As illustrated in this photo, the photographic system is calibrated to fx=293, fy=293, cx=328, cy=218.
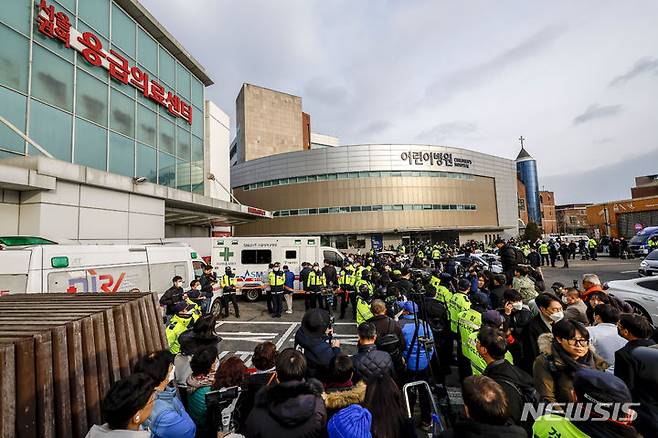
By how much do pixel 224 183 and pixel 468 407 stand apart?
23954 mm

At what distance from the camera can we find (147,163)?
14930 mm

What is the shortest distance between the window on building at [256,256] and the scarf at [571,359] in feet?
36.4

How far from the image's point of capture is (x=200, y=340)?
362cm

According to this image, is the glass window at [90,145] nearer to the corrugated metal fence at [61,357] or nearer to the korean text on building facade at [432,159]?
the corrugated metal fence at [61,357]

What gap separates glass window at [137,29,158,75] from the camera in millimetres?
15312

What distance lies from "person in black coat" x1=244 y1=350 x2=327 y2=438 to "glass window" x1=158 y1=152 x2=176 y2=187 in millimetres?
16091

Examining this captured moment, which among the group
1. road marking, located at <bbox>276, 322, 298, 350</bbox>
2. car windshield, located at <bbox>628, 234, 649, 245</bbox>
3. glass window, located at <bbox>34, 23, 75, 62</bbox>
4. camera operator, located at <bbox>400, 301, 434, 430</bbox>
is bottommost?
road marking, located at <bbox>276, 322, 298, 350</bbox>

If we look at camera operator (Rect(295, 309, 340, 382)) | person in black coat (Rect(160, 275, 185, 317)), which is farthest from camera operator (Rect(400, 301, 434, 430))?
person in black coat (Rect(160, 275, 185, 317))

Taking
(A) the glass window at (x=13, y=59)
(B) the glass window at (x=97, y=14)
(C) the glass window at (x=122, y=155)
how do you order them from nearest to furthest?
(A) the glass window at (x=13, y=59) → (B) the glass window at (x=97, y=14) → (C) the glass window at (x=122, y=155)

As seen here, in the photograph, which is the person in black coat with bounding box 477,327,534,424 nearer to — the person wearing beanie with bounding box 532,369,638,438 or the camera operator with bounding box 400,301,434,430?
the person wearing beanie with bounding box 532,369,638,438

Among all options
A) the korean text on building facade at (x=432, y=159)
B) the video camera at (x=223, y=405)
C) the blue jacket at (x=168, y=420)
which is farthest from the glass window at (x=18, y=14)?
the korean text on building facade at (x=432, y=159)

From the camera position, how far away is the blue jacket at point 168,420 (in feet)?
7.80

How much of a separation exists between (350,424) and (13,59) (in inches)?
588

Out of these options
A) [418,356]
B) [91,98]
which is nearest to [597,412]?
[418,356]
